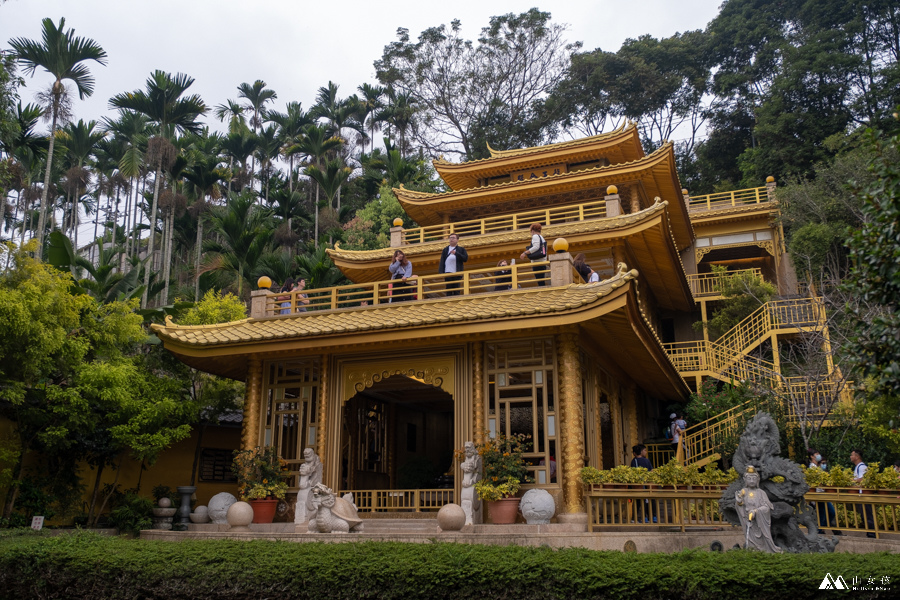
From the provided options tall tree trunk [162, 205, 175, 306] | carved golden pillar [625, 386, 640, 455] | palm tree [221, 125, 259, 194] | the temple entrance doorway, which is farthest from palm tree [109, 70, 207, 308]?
carved golden pillar [625, 386, 640, 455]

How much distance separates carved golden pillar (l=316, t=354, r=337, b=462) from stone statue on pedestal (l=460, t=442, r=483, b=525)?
2765 millimetres

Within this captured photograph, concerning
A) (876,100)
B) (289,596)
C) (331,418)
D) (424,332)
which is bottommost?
(289,596)

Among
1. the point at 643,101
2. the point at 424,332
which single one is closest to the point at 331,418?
the point at 424,332

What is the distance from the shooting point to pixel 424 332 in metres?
11.9

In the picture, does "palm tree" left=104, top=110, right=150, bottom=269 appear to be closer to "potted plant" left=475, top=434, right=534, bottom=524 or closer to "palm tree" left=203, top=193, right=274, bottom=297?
"palm tree" left=203, top=193, right=274, bottom=297

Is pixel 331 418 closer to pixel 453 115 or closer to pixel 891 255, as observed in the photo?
pixel 891 255

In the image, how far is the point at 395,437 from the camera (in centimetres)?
1664

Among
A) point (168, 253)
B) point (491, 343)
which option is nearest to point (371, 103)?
point (168, 253)

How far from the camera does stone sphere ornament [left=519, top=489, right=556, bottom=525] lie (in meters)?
10.4

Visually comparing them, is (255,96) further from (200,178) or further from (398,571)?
(398,571)

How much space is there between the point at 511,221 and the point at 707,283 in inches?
367

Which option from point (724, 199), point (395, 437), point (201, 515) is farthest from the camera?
point (724, 199)

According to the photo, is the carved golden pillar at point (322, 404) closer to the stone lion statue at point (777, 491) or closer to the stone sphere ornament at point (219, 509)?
the stone sphere ornament at point (219, 509)

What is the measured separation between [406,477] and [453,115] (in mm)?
29639
